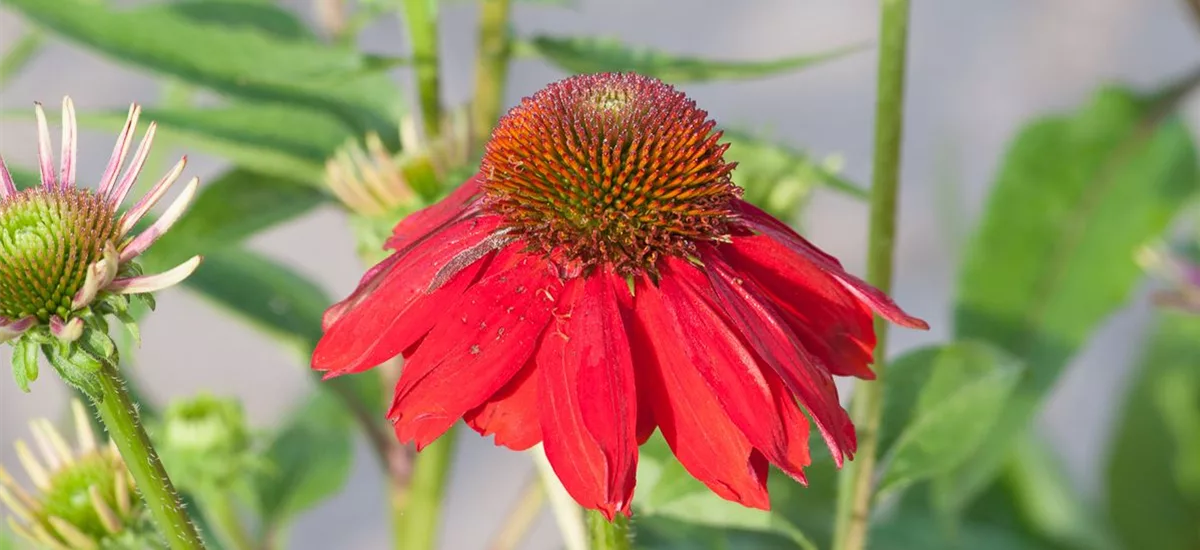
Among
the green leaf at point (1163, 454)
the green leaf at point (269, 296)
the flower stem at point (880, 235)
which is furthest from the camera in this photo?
the green leaf at point (1163, 454)

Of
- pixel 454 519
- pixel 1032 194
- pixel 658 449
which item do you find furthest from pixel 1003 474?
pixel 658 449

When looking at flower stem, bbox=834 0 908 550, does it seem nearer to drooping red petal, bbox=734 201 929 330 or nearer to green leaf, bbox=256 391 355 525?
drooping red petal, bbox=734 201 929 330

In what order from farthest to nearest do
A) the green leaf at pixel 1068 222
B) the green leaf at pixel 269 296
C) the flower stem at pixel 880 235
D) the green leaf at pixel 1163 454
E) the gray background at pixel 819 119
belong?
the gray background at pixel 819 119, the green leaf at pixel 1163 454, the green leaf at pixel 1068 222, the green leaf at pixel 269 296, the flower stem at pixel 880 235

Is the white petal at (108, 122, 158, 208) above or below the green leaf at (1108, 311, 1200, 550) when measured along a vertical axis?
above

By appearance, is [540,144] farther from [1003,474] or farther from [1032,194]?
[1003,474]

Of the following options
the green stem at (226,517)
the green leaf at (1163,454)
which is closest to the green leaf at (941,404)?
the green stem at (226,517)

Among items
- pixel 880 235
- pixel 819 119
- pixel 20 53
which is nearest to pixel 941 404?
pixel 880 235

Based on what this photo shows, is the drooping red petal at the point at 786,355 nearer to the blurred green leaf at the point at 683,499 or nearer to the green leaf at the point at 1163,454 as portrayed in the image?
the blurred green leaf at the point at 683,499

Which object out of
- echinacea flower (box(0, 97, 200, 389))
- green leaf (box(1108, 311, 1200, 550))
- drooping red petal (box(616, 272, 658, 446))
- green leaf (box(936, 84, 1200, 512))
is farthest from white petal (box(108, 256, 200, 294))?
green leaf (box(1108, 311, 1200, 550))
